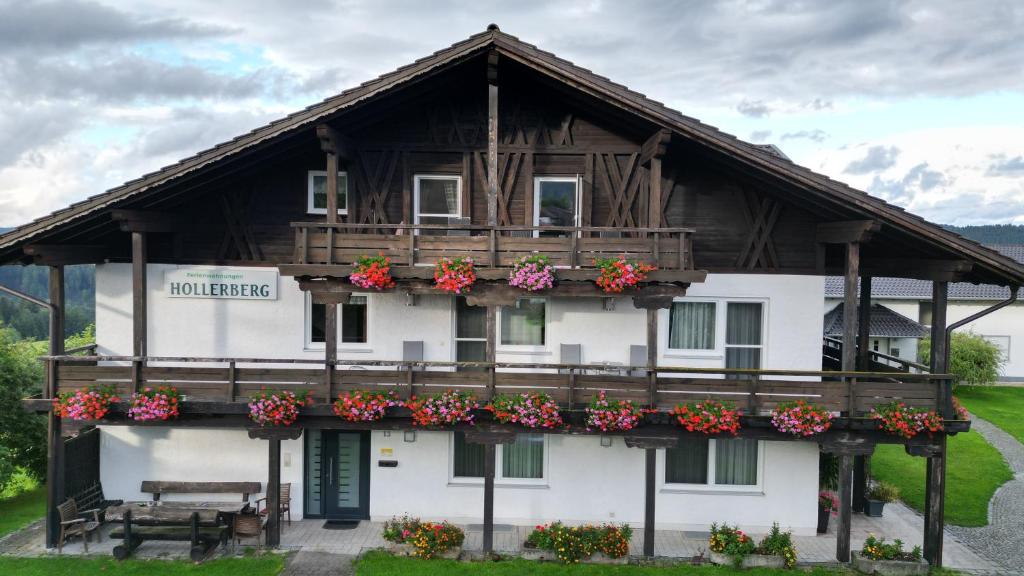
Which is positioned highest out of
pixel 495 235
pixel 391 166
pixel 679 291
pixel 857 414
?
pixel 391 166

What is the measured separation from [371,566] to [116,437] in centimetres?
671

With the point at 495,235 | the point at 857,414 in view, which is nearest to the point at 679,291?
A: the point at 495,235

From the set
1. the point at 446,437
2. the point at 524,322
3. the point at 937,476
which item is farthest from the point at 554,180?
the point at 937,476

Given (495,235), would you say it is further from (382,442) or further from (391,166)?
(382,442)

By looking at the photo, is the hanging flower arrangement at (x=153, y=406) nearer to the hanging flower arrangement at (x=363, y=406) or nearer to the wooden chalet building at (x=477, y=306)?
the wooden chalet building at (x=477, y=306)

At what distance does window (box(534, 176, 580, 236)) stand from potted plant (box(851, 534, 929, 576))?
873 cm

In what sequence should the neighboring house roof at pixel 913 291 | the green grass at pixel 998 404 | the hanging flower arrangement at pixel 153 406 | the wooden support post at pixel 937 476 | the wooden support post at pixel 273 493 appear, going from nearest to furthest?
1. the hanging flower arrangement at pixel 153 406
2. the wooden support post at pixel 937 476
3. the wooden support post at pixel 273 493
4. the green grass at pixel 998 404
5. the neighboring house roof at pixel 913 291

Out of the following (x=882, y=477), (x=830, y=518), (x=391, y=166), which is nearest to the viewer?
(x=391, y=166)

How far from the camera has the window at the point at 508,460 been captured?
46.6ft

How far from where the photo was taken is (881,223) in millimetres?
11812

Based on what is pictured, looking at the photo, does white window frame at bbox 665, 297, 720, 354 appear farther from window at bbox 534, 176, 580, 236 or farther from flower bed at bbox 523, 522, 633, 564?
flower bed at bbox 523, 522, 633, 564

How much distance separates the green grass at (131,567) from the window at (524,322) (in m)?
6.44

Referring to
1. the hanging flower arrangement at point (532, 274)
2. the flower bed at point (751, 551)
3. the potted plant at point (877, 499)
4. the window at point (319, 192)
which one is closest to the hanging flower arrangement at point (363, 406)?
the hanging flower arrangement at point (532, 274)

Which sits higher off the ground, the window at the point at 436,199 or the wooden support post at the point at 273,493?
the window at the point at 436,199
